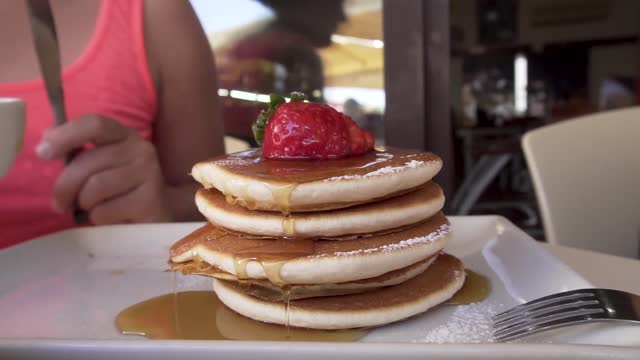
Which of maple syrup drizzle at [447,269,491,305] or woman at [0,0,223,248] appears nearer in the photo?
maple syrup drizzle at [447,269,491,305]

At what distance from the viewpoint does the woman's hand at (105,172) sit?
4.09ft

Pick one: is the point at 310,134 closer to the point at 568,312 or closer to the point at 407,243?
the point at 407,243

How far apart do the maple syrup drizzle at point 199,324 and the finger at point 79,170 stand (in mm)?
479

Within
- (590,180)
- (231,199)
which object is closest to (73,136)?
(231,199)

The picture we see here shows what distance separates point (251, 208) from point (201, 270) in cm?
11

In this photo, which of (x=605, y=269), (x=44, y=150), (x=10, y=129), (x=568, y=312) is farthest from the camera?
(x=44, y=150)

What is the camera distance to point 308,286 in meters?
0.75

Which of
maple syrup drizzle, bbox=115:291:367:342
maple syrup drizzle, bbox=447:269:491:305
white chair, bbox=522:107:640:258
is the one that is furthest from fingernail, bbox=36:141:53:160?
white chair, bbox=522:107:640:258

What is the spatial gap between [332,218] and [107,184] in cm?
72

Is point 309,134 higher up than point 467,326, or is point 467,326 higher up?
point 309,134

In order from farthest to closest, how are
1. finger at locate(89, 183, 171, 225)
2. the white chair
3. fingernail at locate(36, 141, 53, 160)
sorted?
the white chair
finger at locate(89, 183, 171, 225)
fingernail at locate(36, 141, 53, 160)

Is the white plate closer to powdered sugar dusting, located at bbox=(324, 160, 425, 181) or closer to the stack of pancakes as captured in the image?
the stack of pancakes

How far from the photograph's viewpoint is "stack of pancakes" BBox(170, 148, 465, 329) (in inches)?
28.9

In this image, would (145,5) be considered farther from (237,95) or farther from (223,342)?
(223,342)
